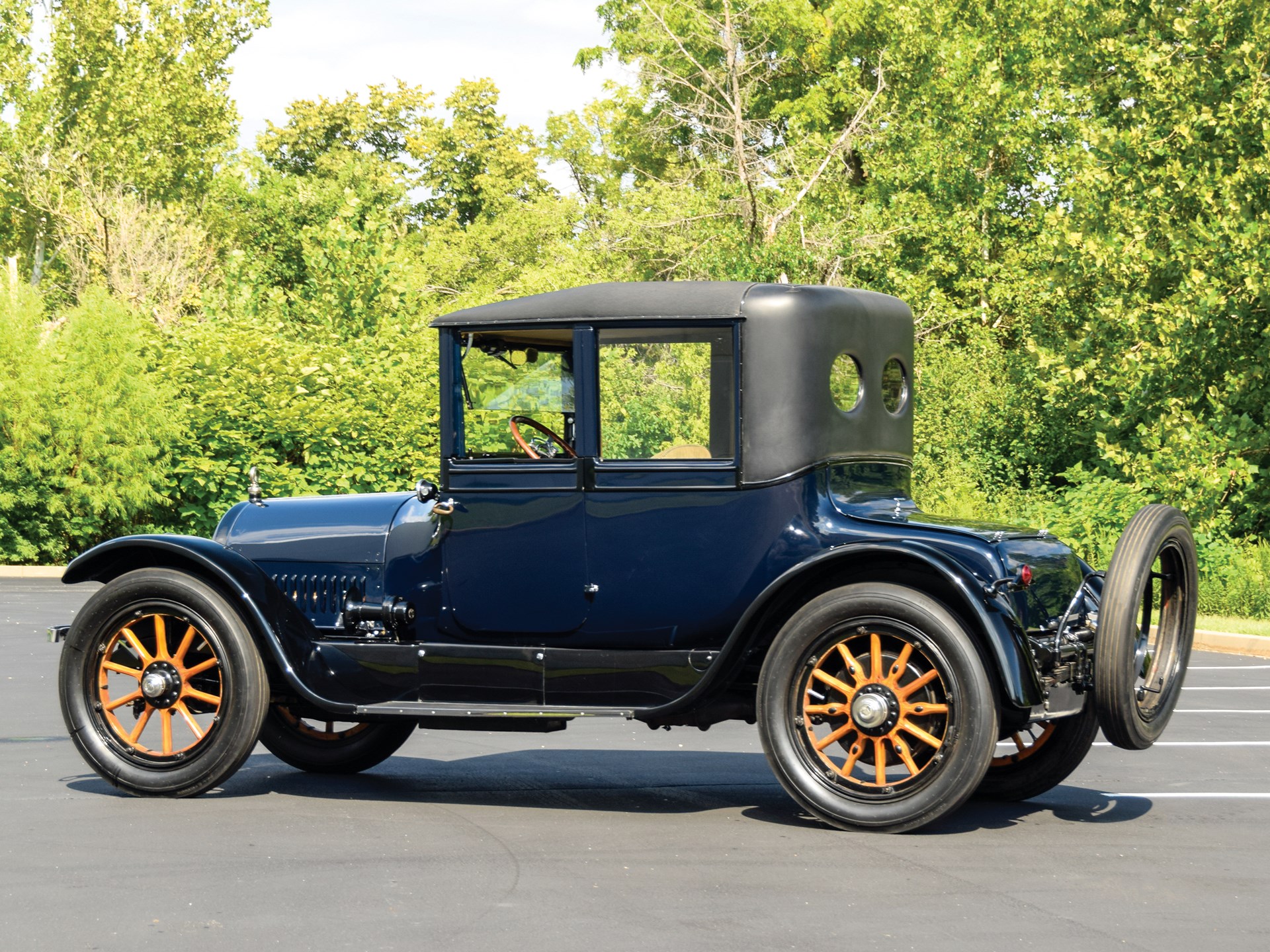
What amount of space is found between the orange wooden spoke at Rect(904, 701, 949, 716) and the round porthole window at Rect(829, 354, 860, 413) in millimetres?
1353

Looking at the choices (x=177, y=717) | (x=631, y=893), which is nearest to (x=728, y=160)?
(x=177, y=717)

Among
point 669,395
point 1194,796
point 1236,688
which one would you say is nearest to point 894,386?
point 669,395

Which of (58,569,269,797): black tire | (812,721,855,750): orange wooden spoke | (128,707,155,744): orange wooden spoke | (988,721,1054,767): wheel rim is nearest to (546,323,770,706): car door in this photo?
(812,721,855,750): orange wooden spoke

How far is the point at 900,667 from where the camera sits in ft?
19.0

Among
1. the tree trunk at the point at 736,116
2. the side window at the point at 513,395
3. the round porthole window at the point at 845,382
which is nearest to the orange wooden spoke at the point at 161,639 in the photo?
the side window at the point at 513,395

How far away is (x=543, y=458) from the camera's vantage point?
6.49 metres

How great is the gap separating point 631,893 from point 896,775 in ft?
8.20

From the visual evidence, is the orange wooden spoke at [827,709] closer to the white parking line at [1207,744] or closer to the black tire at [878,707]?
the black tire at [878,707]

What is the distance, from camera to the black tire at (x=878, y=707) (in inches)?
222

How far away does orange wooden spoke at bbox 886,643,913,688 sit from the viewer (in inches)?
228

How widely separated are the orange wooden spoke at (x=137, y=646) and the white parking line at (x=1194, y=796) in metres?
4.29

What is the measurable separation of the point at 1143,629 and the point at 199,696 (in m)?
4.03

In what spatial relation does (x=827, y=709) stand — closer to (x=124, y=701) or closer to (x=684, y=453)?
(x=684, y=453)

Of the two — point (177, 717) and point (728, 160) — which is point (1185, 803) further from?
point (728, 160)
